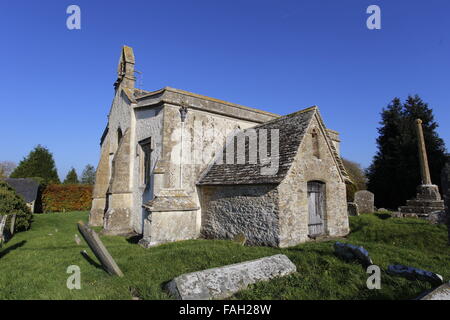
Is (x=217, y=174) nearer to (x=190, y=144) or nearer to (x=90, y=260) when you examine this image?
(x=190, y=144)

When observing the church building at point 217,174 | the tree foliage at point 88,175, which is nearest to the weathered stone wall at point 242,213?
the church building at point 217,174

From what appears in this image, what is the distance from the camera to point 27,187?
2284 cm

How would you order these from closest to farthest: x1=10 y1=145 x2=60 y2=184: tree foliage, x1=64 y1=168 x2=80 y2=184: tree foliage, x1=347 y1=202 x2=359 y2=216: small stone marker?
x1=347 y1=202 x2=359 y2=216: small stone marker
x1=10 y1=145 x2=60 y2=184: tree foliage
x1=64 y1=168 x2=80 y2=184: tree foliage

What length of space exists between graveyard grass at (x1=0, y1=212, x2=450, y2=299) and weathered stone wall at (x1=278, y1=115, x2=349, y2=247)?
1347 millimetres

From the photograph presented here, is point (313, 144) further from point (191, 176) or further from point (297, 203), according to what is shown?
point (191, 176)

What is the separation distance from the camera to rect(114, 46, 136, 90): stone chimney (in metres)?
14.1

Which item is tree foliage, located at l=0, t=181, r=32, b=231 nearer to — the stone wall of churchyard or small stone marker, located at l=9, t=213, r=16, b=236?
small stone marker, located at l=9, t=213, r=16, b=236

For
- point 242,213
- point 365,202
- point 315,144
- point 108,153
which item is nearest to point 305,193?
point 315,144

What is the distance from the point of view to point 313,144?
A: 10.4 meters

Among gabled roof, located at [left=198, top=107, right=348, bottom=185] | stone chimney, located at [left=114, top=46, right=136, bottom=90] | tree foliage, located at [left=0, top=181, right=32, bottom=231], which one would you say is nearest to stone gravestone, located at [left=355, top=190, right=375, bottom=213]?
gabled roof, located at [left=198, top=107, right=348, bottom=185]

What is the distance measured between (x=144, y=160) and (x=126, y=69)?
19.2 feet
